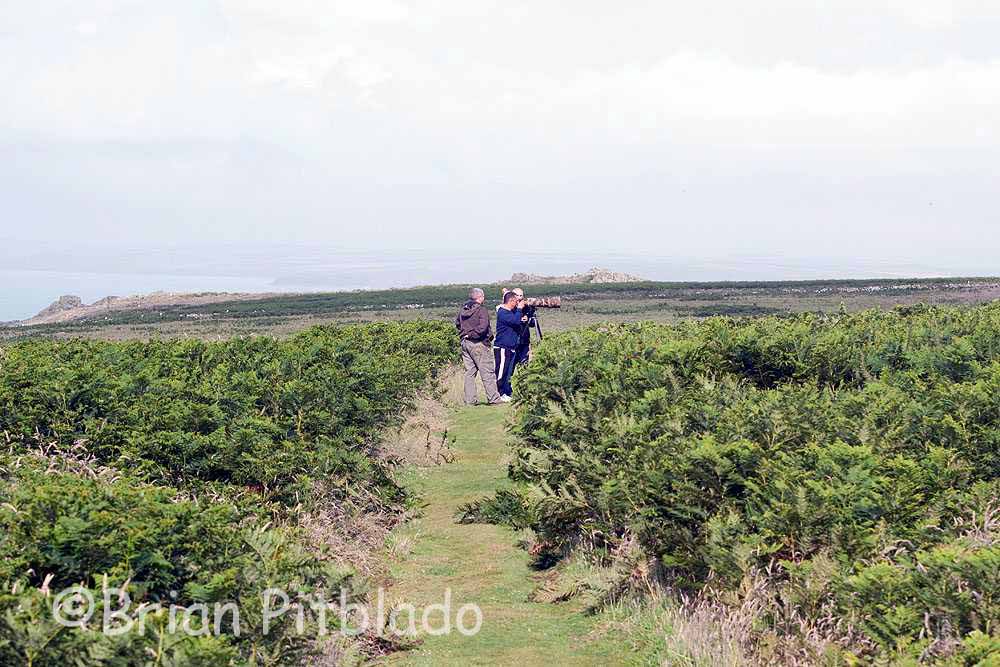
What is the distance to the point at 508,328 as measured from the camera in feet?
65.8

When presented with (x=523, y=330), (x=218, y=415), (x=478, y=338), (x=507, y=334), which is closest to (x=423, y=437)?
(x=507, y=334)

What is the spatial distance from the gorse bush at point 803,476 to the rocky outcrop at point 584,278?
220 feet

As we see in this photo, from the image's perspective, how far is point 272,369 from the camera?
1195cm

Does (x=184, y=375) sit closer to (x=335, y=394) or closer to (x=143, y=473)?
(x=335, y=394)

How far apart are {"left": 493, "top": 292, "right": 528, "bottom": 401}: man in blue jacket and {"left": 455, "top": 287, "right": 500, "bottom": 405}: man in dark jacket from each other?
0.19 meters

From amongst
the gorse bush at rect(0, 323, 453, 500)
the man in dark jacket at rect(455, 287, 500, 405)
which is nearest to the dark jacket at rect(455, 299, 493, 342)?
the man in dark jacket at rect(455, 287, 500, 405)

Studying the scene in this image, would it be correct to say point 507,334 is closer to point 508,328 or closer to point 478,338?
point 508,328

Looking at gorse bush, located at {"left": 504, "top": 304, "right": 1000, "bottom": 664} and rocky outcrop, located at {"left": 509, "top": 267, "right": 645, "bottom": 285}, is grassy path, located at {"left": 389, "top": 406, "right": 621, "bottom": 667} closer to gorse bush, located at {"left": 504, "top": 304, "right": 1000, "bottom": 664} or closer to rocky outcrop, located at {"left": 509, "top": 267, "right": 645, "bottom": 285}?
gorse bush, located at {"left": 504, "top": 304, "right": 1000, "bottom": 664}

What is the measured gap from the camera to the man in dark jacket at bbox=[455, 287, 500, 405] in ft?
66.1

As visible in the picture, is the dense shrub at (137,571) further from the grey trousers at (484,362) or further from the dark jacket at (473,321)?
the grey trousers at (484,362)

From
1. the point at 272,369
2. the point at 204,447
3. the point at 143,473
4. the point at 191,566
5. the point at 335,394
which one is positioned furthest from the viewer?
the point at 272,369

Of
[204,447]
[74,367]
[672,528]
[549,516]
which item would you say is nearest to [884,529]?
[672,528]

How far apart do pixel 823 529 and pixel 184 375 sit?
23.6 feet

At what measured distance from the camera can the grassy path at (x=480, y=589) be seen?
722 centimetres
